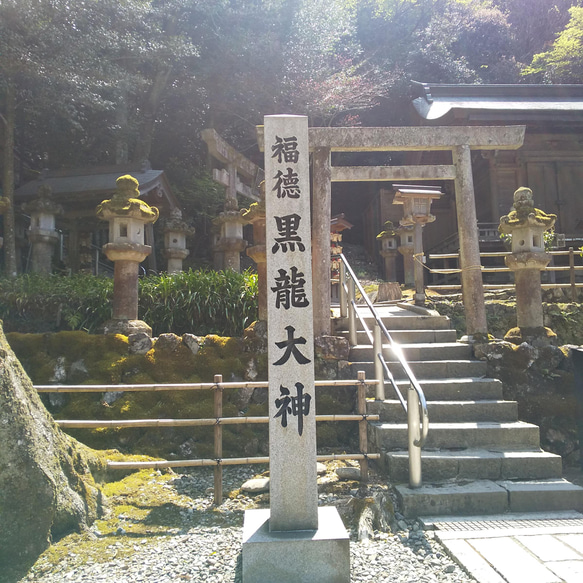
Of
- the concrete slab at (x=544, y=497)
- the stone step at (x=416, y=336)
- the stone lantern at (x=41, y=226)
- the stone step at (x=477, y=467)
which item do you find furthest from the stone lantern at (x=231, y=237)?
the concrete slab at (x=544, y=497)

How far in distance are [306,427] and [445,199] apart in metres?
16.0

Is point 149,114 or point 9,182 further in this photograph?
point 149,114

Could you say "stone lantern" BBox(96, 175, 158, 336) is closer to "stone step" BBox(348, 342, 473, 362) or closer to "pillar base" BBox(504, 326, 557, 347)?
"stone step" BBox(348, 342, 473, 362)

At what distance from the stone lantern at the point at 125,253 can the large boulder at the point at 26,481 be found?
2.62m

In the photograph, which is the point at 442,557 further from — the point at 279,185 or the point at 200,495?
the point at 279,185

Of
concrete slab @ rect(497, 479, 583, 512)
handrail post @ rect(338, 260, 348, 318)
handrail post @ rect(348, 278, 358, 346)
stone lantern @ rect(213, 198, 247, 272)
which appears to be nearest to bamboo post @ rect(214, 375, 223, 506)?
handrail post @ rect(348, 278, 358, 346)

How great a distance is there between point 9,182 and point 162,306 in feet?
23.5

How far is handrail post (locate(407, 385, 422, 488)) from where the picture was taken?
13.0ft

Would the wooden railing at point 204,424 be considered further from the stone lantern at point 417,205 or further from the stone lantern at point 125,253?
the stone lantern at point 417,205

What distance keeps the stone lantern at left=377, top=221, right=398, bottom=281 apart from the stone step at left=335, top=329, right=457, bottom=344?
309 inches

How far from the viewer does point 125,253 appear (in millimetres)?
5934

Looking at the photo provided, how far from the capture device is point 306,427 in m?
3.05

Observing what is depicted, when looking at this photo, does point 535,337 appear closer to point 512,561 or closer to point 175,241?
point 512,561

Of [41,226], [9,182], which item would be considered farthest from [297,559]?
[9,182]
